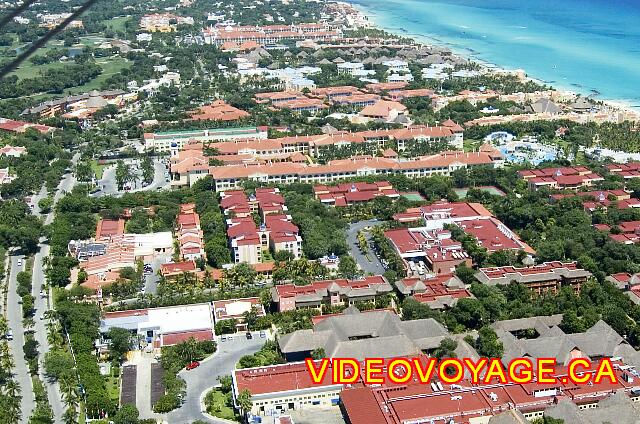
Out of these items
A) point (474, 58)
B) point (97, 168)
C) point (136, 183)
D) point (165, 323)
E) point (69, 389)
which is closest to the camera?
point (69, 389)

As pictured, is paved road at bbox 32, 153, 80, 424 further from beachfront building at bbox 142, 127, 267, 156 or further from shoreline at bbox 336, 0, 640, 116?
shoreline at bbox 336, 0, 640, 116

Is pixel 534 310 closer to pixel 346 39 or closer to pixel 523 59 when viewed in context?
pixel 523 59

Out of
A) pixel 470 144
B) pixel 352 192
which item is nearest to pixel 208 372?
pixel 352 192

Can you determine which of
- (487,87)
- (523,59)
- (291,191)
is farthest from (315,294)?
(523,59)

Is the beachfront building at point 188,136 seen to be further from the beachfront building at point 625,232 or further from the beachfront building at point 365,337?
the beachfront building at point 365,337

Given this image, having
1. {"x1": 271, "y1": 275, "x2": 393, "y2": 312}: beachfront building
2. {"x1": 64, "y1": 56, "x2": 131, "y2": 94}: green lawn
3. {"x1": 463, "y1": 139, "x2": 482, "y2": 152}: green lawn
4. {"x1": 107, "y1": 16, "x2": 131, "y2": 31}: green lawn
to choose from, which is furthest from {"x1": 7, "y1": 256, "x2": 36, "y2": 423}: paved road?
{"x1": 107, "y1": 16, "x2": 131, "y2": 31}: green lawn

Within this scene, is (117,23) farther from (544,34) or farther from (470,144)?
A: (470,144)
